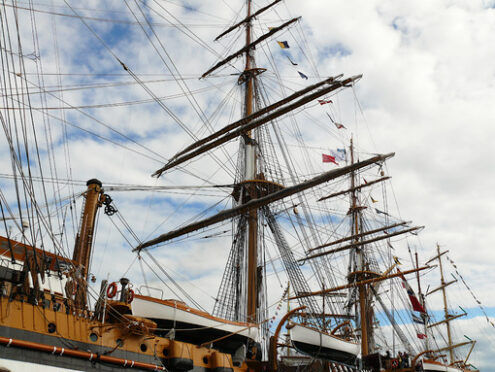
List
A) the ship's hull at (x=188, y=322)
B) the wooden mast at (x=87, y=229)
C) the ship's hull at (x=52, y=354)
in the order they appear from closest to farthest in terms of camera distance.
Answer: the ship's hull at (x=52, y=354), the ship's hull at (x=188, y=322), the wooden mast at (x=87, y=229)

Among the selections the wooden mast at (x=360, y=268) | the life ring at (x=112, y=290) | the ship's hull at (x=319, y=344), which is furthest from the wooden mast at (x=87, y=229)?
the wooden mast at (x=360, y=268)

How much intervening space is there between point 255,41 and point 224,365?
18.8 meters

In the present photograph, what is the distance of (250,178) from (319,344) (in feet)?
29.3

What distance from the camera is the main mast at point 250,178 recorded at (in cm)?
2011

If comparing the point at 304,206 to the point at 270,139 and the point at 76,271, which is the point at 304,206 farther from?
the point at 76,271

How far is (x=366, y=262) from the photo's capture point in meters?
32.5

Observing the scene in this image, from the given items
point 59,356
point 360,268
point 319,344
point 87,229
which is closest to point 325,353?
point 319,344

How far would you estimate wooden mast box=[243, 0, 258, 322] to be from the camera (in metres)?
20.1

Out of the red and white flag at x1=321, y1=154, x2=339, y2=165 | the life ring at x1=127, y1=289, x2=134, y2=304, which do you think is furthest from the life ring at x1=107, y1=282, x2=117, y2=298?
the red and white flag at x1=321, y1=154, x2=339, y2=165

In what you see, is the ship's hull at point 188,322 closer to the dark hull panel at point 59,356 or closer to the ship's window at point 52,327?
the dark hull panel at point 59,356

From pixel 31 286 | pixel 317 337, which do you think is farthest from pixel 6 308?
pixel 317 337

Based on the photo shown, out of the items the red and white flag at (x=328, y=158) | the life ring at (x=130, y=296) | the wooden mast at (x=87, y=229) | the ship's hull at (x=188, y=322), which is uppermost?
the red and white flag at (x=328, y=158)

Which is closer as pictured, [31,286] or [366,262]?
[31,286]

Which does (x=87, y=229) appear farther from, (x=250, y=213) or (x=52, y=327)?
(x=250, y=213)
